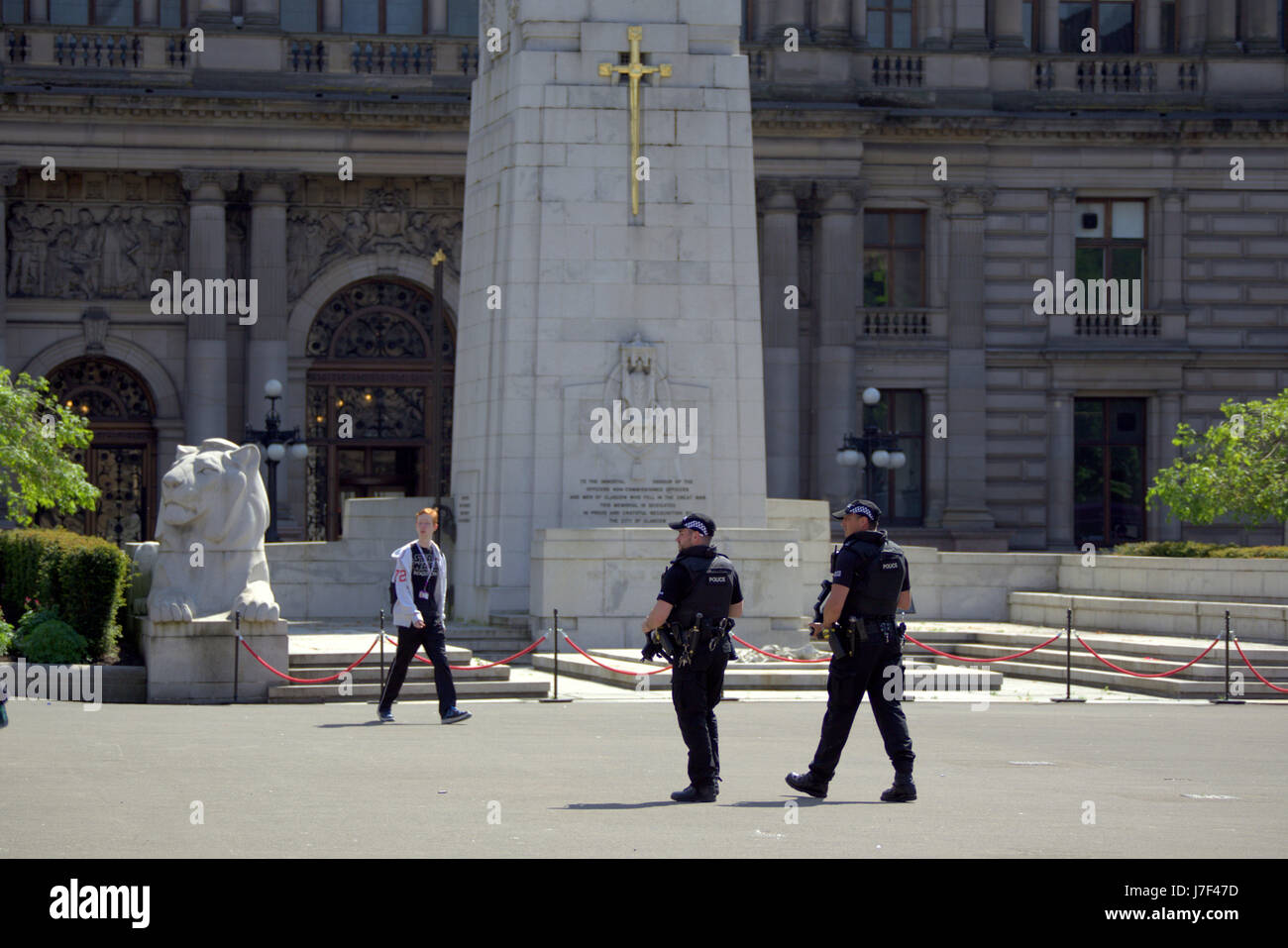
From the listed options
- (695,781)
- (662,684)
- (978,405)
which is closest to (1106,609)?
(662,684)

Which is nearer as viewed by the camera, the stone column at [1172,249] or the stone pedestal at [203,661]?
the stone pedestal at [203,661]

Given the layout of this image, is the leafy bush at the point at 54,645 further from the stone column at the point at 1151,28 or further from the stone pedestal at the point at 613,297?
the stone column at the point at 1151,28

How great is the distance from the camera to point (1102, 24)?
2111 inches

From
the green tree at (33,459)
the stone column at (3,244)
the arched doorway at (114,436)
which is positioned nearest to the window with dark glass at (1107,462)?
the arched doorway at (114,436)

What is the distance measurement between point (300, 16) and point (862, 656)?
40.8 meters

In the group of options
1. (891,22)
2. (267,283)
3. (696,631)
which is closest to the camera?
(696,631)

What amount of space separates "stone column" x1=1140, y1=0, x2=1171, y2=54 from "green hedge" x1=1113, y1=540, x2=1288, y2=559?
24939 millimetres

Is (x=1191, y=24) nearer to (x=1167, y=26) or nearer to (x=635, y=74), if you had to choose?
(x=1167, y=26)

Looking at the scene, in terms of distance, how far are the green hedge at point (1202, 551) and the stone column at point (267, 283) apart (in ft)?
78.1

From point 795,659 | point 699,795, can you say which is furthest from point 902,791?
point 795,659

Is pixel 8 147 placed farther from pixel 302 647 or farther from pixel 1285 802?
pixel 1285 802

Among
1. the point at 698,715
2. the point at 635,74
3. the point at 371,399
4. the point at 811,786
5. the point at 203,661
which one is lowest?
the point at 811,786

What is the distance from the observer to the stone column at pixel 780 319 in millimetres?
49875

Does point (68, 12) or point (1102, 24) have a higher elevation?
point (1102, 24)
